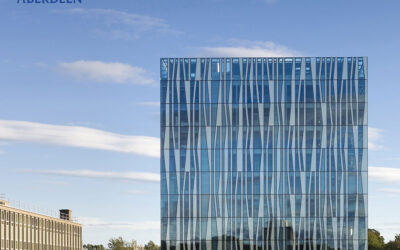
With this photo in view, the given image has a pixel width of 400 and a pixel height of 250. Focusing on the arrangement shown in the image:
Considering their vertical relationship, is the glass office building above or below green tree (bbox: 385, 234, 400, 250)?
above

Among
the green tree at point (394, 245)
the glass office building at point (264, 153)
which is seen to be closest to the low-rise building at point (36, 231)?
the glass office building at point (264, 153)

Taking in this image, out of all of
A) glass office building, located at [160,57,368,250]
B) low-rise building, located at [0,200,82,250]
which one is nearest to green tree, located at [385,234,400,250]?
glass office building, located at [160,57,368,250]

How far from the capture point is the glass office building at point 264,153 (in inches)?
4432

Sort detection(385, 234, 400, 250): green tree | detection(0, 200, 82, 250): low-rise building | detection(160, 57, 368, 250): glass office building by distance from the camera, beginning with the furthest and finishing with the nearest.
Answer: detection(385, 234, 400, 250): green tree < detection(0, 200, 82, 250): low-rise building < detection(160, 57, 368, 250): glass office building

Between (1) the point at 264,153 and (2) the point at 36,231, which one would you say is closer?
(1) the point at 264,153

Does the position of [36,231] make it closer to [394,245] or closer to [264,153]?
[264,153]

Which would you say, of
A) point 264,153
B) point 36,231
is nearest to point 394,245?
point 264,153

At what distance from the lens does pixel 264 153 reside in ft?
375

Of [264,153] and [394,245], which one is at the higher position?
[264,153]

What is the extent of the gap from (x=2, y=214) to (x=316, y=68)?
66053 mm

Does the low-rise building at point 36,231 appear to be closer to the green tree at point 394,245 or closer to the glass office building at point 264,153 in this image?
the glass office building at point 264,153

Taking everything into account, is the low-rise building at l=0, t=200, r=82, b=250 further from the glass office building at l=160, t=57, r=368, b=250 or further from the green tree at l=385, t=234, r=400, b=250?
the green tree at l=385, t=234, r=400, b=250

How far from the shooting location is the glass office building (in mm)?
112562

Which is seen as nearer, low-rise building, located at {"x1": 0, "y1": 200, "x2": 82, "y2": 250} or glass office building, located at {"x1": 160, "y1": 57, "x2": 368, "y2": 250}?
glass office building, located at {"x1": 160, "y1": 57, "x2": 368, "y2": 250}
